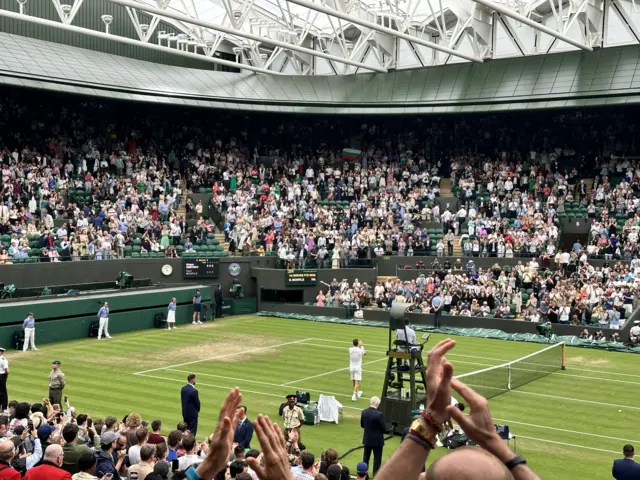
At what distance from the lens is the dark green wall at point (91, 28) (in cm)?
4650

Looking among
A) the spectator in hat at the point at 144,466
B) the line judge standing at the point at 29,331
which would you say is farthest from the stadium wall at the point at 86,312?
the spectator in hat at the point at 144,466

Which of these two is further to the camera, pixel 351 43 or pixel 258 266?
pixel 351 43

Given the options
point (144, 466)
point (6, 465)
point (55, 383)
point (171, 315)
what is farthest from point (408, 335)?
point (171, 315)

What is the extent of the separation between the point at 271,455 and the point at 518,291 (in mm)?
35066

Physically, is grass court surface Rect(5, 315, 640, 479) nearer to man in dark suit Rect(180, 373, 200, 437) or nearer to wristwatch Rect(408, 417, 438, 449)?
man in dark suit Rect(180, 373, 200, 437)

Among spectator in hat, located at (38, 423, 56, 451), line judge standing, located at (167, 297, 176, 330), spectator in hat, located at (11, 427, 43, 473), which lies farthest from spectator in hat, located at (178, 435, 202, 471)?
line judge standing, located at (167, 297, 176, 330)

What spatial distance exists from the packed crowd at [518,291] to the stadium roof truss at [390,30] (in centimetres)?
1108

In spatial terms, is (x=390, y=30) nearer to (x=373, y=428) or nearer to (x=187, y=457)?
(x=373, y=428)

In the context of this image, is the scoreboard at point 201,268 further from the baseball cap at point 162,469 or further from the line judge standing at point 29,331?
the baseball cap at point 162,469

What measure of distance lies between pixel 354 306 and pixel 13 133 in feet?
69.3

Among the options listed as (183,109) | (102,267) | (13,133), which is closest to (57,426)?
(102,267)

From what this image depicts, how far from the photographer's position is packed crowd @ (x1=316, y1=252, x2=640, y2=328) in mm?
33562

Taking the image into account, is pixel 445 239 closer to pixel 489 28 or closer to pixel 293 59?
pixel 489 28

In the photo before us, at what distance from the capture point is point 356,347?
2209 centimetres
